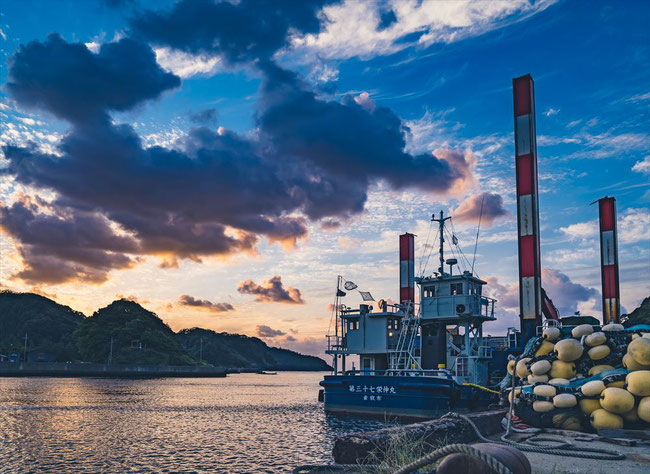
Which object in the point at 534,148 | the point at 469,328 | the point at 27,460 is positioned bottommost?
the point at 27,460

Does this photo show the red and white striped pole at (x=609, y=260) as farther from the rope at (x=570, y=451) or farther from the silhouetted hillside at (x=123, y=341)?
the silhouetted hillside at (x=123, y=341)

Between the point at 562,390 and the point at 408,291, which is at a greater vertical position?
the point at 408,291

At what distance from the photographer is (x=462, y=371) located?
119 ft

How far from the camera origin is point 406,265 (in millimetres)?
61281

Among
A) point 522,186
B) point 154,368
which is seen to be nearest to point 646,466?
point 522,186

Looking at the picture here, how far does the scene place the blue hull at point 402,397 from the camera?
30.4 metres

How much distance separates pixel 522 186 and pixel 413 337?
47.2ft

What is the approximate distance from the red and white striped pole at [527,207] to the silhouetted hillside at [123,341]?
156878 mm

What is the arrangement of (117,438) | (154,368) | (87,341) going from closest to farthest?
(117,438), (154,368), (87,341)

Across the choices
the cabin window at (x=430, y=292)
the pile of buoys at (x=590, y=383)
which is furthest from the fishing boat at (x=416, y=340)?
the pile of buoys at (x=590, y=383)

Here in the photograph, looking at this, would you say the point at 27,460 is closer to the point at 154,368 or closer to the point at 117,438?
the point at 117,438

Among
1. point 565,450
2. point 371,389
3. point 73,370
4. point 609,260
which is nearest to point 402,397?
point 371,389

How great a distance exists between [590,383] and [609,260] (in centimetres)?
4895

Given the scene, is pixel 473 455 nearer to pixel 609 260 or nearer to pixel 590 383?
pixel 590 383
